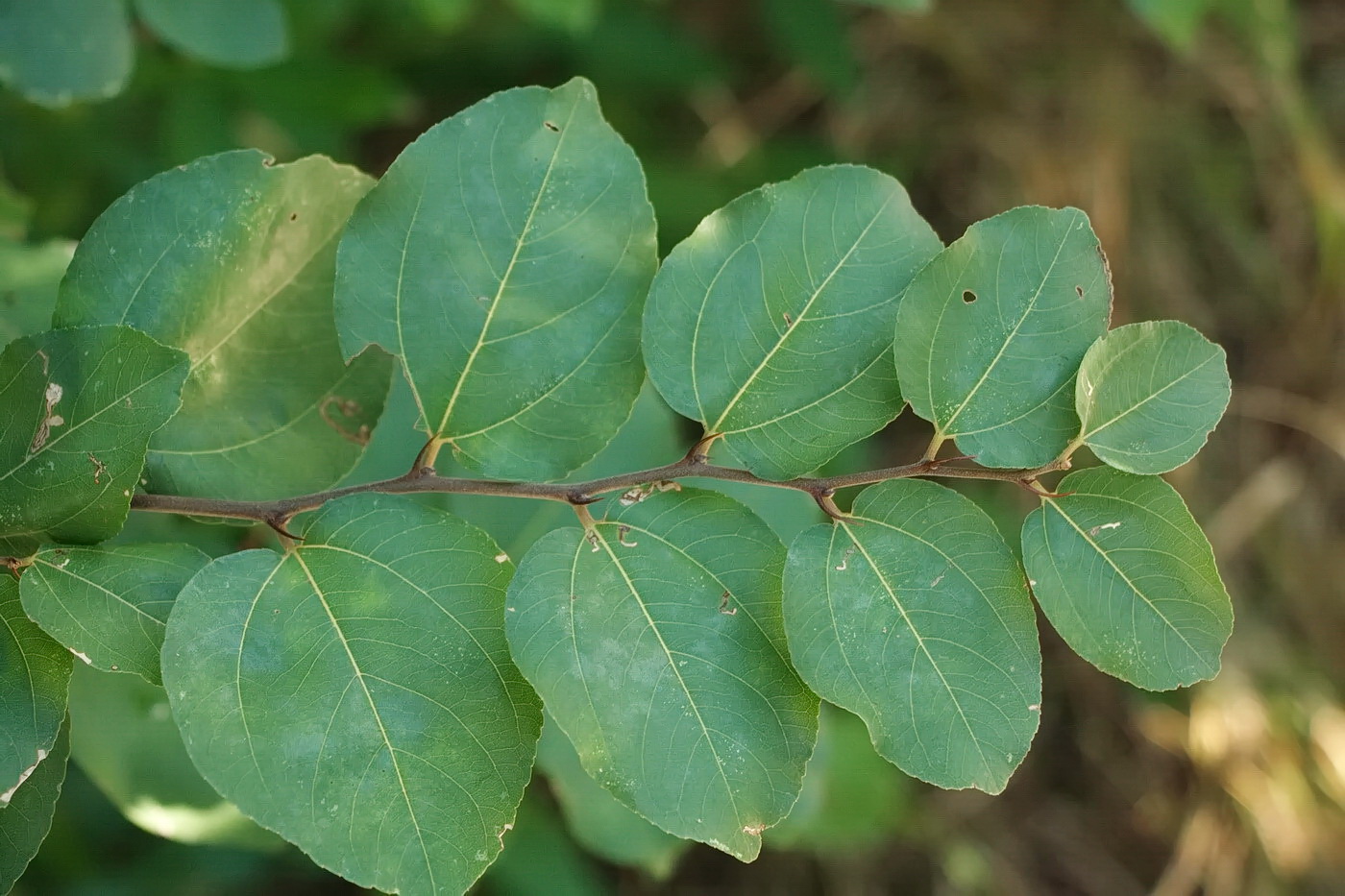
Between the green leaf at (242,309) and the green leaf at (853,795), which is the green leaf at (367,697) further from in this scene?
the green leaf at (853,795)

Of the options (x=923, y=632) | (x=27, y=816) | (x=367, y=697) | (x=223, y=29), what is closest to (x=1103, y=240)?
(x=223, y=29)

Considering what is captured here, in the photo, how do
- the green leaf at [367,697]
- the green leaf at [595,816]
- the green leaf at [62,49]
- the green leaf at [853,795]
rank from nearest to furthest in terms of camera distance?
the green leaf at [367,697]
the green leaf at [62,49]
the green leaf at [595,816]
the green leaf at [853,795]

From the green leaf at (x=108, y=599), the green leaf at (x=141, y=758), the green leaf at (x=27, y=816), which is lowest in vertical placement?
the green leaf at (x=141, y=758)

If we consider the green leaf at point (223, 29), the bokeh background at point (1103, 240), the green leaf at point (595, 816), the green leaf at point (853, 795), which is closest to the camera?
the green leaf at point (223, 29)

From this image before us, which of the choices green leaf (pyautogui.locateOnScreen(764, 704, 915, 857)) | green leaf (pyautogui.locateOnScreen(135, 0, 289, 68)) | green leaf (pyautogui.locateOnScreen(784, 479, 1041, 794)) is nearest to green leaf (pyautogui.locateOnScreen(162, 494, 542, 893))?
green leaf (pyautogui.locateOnScreen(784, 479, 1041, 794))

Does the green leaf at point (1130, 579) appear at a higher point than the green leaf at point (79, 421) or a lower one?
lower

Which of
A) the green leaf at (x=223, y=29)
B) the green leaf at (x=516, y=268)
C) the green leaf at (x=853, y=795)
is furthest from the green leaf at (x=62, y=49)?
the green leaf at (x=853, y=795)

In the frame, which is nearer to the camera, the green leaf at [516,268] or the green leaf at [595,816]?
the green leaf at [516,268]
